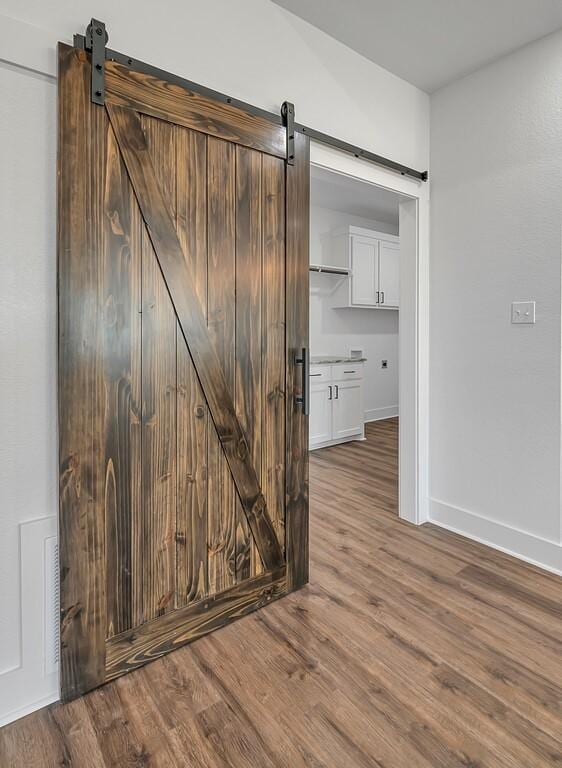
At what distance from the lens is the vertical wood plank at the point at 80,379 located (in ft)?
4.64

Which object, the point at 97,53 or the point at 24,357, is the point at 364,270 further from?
the point at 24,357

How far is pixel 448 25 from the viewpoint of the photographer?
2.15 meters

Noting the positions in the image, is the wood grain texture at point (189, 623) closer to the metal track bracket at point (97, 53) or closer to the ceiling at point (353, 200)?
the metal track bracket at point (97, 53)

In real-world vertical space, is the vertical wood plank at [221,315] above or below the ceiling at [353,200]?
below

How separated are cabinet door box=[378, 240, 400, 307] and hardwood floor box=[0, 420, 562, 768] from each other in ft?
13.3

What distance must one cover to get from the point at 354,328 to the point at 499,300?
3490 millimetres

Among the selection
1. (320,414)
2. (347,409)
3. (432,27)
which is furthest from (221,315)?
(347,409)

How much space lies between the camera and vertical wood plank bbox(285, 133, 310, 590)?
2020mm

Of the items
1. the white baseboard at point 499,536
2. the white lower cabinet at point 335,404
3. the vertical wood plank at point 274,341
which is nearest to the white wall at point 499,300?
the white baseboard at point 499,536

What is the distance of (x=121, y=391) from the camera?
156 centimetres

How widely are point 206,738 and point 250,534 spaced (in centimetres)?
→ 74

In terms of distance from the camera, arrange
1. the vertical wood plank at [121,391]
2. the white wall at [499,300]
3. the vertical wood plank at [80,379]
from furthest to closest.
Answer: the white wall at [499,300] < the vertical wood plank at [121,391] < the vertical wood plank at [80,379]

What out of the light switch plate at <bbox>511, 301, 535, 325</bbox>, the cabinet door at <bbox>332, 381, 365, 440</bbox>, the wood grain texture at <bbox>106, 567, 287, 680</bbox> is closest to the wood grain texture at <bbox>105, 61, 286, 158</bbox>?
the light switch plate at <bbox>511, 301, 535, 325</bbox>

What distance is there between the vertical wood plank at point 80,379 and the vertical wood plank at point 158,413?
0.16 m
